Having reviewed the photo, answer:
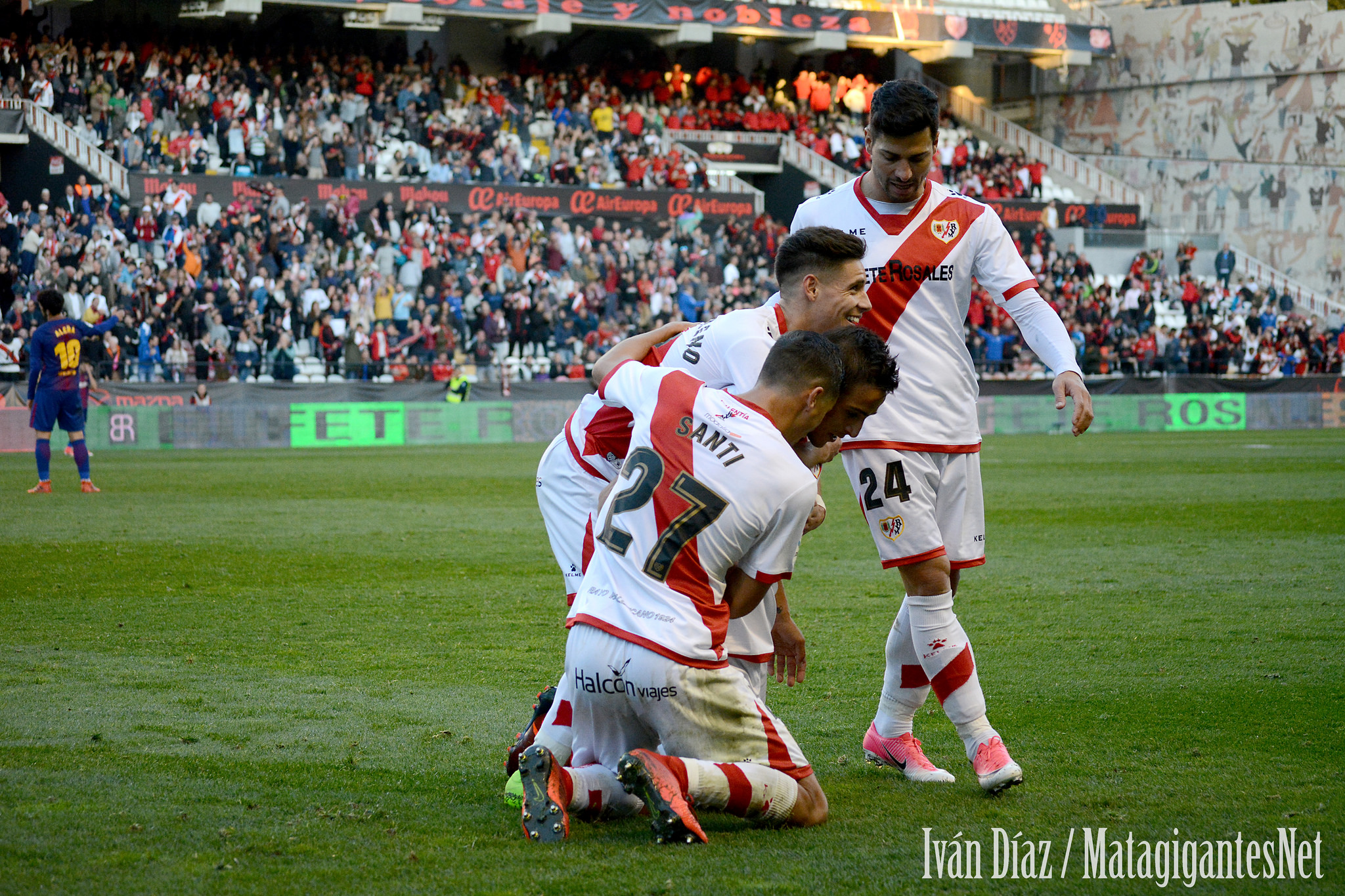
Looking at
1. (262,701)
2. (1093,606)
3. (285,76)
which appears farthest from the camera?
Result: (285,76)

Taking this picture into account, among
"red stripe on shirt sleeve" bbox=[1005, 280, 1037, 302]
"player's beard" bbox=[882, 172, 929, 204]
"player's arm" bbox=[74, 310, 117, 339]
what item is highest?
"player's beard" bbox=[882, 172, 929, 204]

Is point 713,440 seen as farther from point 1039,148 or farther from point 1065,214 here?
point 1039,148

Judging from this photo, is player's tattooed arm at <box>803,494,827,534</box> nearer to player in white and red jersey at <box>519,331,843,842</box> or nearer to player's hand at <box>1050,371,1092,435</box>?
player in white and red jersey at <box>519,331,843,842</box>

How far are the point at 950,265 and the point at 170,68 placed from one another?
3043 centimetres

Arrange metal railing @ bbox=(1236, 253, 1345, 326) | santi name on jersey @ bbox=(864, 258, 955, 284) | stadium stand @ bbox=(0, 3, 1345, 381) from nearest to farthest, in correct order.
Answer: santi name on jersey @ bbox=(864, 258, 955, 284)
stadium stand @ bbox=(0, 3, 1345, 381)
metal railing @ bbox=(1236, 253, 1345, 326)

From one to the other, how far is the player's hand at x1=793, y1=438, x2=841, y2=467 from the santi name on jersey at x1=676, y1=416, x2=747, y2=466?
1.13 ft

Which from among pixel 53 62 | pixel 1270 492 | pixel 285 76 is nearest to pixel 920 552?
pixel 1270 492

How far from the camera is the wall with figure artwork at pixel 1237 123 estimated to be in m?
41.4

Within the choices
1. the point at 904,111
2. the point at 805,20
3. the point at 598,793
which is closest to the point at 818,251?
the point at 904,111

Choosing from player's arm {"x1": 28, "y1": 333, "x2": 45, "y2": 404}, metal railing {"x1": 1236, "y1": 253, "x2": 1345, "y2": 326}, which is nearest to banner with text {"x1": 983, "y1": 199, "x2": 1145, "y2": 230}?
metal railing {"x1": 1236, "y1": 253, "x2": 1345, "y2": 326}

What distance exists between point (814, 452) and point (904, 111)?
120 centimetres

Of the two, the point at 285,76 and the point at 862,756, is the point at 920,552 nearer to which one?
the point at 862,756

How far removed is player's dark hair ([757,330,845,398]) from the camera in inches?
153

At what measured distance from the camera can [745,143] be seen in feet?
125
